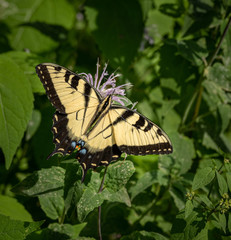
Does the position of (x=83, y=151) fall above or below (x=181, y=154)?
above

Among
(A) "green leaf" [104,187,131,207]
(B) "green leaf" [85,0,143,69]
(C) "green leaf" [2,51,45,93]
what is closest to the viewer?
(A) "green leaf" [104,187,131,207]

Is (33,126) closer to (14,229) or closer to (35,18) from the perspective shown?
(14,229)

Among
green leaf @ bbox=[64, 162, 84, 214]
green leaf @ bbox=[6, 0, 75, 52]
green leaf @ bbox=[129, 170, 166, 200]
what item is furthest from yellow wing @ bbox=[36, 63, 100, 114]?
green leaf @ bbox=[6, 0, 75, 52]

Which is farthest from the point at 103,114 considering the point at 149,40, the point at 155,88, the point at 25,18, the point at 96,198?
the point at 25,18

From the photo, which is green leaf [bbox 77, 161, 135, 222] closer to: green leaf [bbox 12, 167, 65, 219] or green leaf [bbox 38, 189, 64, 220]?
green leaf [bbox 12, 167, 65, 219]

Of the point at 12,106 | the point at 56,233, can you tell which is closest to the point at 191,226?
the point at 56,233

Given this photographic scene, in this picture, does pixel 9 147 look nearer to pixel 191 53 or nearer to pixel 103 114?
pixel 103 114
